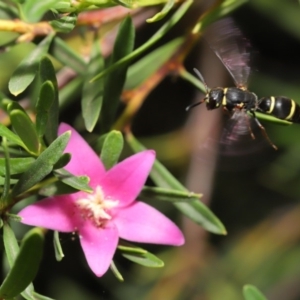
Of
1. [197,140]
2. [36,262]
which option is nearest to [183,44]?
[197,140]

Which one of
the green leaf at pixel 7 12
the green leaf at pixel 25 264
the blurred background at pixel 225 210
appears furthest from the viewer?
the blurred background at pixel 225 210

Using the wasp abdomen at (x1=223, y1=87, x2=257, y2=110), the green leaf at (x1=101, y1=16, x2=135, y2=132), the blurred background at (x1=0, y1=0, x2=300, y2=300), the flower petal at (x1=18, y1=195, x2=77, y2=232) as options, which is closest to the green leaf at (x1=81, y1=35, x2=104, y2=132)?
the green leaf at (x1=101, y1=16, x2=135, y2=132)

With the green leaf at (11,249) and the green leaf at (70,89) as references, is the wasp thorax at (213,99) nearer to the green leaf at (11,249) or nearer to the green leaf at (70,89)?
the green leaf at (70,89)

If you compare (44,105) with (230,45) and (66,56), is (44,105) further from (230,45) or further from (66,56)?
(230,45)

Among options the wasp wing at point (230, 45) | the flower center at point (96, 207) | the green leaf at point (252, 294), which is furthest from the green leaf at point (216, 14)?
the green leaf at point (252, 294)

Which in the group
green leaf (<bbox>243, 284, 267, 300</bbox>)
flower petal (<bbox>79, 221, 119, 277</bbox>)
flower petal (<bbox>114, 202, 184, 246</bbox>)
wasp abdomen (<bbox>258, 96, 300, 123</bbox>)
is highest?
wasp abdomen (<bbox>258, 96, 300, 123</bbox>)

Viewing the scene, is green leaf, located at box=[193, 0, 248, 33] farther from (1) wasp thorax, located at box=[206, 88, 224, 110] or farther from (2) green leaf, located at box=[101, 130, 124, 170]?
(2) green leaf, located at box=[101, 130, 124, 170]
